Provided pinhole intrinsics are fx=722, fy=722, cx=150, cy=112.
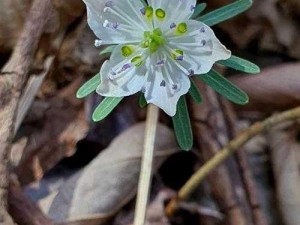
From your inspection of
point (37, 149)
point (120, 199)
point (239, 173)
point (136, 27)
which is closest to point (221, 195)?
point (239, 173)

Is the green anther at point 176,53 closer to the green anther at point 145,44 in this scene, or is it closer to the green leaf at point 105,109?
the green anther at point 145,44

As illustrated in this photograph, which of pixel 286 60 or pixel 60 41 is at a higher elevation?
pixel 60 41

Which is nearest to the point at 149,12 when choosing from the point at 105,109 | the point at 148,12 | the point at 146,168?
the point at 148,12

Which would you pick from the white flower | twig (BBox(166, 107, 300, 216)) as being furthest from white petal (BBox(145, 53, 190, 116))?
twig (BBox(166, 107, 300, 216))

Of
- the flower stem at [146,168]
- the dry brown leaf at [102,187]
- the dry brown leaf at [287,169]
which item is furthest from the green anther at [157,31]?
the dry brown leaf at [287,169]

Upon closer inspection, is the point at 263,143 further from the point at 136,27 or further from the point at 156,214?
the point at 136,27

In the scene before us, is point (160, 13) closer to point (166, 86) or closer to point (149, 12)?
point (149, 12)
